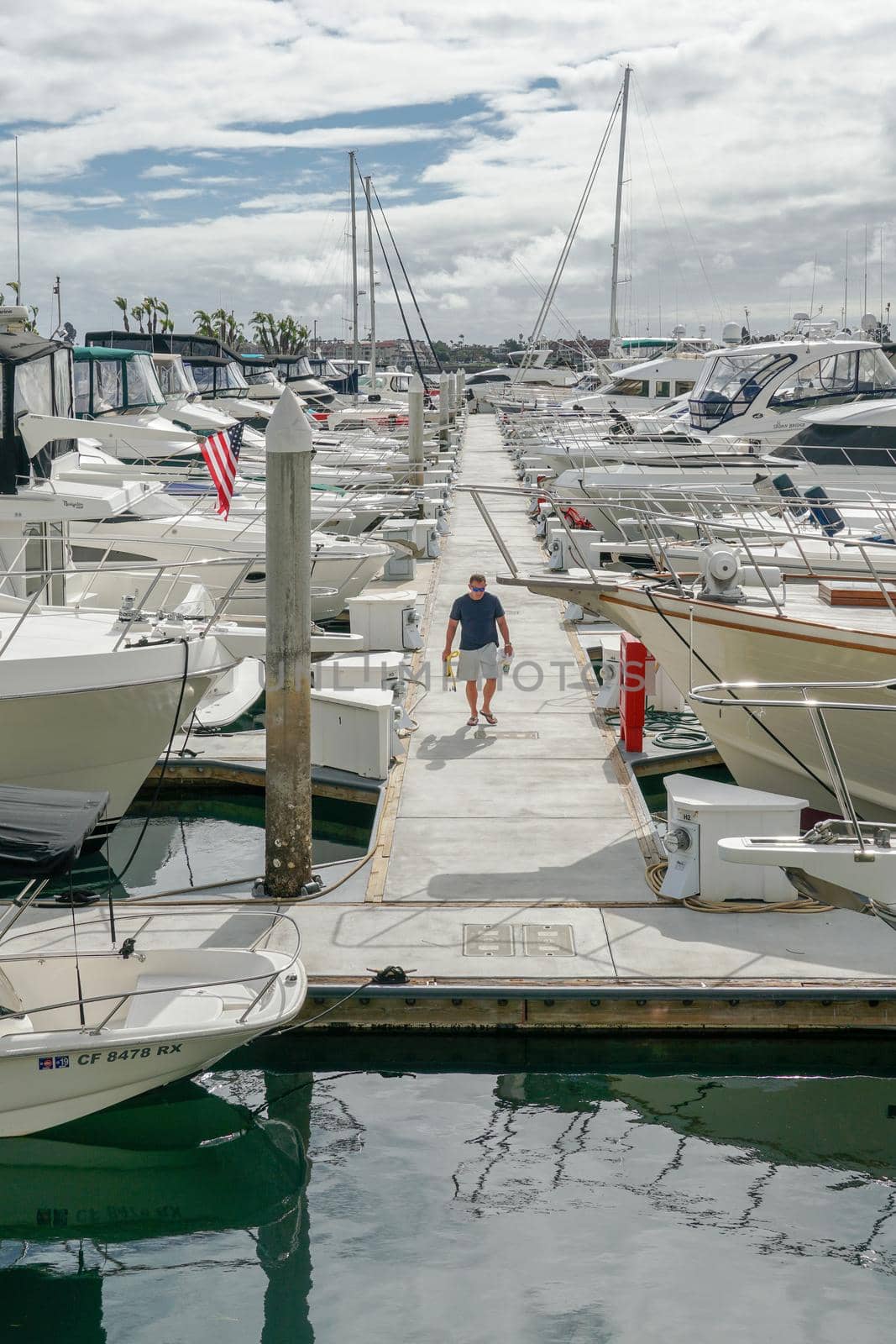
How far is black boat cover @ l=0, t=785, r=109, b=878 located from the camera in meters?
6.27

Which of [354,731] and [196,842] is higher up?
[354,731]

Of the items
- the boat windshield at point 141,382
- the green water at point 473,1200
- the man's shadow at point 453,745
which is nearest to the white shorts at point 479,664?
the man's shadow at point 453,745

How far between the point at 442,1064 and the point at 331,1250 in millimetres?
1515

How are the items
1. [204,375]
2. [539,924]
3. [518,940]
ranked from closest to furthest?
1. [518,940]
2. [539,924]
3. [204,375]

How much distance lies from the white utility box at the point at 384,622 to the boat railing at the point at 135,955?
6.81 metres

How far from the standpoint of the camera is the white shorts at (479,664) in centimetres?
1170

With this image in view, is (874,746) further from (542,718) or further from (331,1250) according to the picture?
(331,1250)

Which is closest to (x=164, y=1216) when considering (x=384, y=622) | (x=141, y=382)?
(x=384, y=622)

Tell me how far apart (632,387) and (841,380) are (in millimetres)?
13513

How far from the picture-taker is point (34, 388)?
14523mm

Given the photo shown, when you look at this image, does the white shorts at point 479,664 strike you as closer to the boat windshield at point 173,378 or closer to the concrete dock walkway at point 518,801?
the concrete dock walkway at point 518,801

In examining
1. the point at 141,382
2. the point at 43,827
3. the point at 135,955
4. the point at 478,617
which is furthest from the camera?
the point at 141,382

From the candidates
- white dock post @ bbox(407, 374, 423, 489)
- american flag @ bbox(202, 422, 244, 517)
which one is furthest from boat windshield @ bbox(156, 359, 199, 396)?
american flag @ bbox(202, 422, 244, 517)

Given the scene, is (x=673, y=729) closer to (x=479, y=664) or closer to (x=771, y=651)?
(x=479, y=664)
